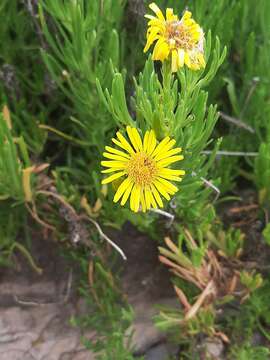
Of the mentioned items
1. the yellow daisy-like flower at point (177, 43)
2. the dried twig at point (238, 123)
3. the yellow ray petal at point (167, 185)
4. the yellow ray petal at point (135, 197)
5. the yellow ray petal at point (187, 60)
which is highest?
the yellow daisy-like flower at point (177, 43)

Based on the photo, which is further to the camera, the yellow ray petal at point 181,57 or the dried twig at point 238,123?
the dried twig at point 238,123

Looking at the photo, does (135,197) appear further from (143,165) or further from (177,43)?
(177,43)

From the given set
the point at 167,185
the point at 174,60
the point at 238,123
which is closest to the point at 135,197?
the point at 167,185

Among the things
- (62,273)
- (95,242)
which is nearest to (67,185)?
(95,242)

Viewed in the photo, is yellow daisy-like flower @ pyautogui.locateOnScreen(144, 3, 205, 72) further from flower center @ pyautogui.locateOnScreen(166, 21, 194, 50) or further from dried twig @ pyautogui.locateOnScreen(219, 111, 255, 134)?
dried twig @ pyautogui.locateOnScreen(219, 111, 255, 134)

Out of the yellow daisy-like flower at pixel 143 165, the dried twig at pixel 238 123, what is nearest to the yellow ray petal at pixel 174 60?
the yellow daisy-like flower at pixel 143 165

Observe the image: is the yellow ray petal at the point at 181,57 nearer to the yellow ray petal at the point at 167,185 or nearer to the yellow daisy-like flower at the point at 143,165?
the yellow daisy-like flower at the point at 143,165
